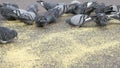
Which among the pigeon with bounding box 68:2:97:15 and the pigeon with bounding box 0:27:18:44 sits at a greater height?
the pigeon with bounding box 68:2:97:15

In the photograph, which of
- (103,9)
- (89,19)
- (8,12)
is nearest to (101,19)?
(89,19)

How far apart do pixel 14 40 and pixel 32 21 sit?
0.40 meters

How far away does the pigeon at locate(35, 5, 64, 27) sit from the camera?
2.60 metres

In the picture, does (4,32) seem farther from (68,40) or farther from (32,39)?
(68,40)

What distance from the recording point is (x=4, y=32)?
2236 millimetres

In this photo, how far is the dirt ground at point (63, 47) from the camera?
1990 mm

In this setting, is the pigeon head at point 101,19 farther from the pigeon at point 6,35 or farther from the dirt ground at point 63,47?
the pigeon at point 6,35

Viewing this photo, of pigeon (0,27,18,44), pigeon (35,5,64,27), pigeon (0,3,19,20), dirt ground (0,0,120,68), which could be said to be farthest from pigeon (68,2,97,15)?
pigeon (0,27,18,44)

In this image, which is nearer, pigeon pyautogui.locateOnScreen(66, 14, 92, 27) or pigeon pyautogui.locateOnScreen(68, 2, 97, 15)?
pigeon pyautogui.locateOnScreen(66, 14, 92, 27)

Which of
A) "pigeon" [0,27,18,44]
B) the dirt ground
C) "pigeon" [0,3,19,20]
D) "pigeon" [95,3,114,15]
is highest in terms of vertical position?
"pigeon" [0,3,19,20]

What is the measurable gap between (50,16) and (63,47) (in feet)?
1.93

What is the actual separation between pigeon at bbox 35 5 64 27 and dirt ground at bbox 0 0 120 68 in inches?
1.9

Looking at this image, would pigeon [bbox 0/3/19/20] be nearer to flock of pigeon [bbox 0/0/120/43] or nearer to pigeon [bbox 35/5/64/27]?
flock of pigeon [bbox 0/0/120/43]

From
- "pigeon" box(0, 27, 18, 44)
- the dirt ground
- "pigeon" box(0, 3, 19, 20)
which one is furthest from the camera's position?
"pigeon" box(0, 3, 19, 20)
